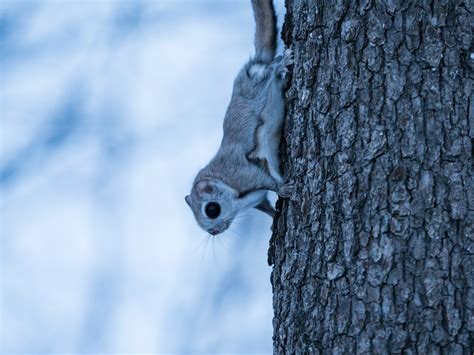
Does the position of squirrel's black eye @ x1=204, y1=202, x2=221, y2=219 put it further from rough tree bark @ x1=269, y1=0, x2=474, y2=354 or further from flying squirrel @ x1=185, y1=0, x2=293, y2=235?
rough tree bark @ x1=269, y1=0, x2=474, y2=354

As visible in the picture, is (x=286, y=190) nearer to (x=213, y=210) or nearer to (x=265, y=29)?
(x=265, y=29)

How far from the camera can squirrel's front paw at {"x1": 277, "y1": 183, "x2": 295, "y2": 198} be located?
256 centimetres

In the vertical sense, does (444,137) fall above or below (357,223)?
above

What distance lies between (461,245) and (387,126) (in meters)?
0.44

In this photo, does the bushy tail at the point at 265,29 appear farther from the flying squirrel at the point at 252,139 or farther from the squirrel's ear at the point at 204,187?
the squirrel's ear at the point at 204,187

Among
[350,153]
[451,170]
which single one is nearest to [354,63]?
[350,153]

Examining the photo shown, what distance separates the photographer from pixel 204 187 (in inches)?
144

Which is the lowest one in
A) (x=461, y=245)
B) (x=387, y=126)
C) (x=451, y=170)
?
(x=461, y=245)

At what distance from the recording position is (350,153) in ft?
7.55

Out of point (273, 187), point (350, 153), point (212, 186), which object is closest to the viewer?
point (350, 153)

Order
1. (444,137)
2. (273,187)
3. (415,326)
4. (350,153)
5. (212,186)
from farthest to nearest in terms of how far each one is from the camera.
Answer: (212,186), (273,187), (350,153), (444,137), (415,326)

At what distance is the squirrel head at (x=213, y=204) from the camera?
3.57 m

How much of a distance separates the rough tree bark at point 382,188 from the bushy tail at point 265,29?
721mm

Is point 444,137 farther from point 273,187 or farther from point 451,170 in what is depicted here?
point 273,187
